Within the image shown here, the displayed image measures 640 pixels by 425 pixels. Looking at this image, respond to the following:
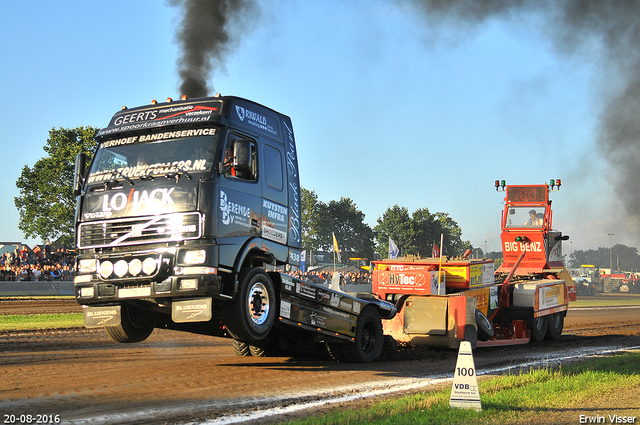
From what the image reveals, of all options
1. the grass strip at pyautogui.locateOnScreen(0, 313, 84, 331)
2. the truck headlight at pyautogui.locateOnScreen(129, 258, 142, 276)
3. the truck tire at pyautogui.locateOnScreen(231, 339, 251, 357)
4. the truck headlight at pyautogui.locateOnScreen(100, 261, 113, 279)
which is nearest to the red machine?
the truck tire at pyautogui.locateOnScreen(231, 339, 251, 357)

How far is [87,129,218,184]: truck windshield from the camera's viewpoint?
8.55 meters

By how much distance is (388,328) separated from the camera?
44.9ft

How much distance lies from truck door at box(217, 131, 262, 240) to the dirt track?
2.20 m

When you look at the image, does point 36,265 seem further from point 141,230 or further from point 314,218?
point 314,218

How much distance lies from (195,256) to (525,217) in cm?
1255

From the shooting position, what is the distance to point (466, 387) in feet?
23.2

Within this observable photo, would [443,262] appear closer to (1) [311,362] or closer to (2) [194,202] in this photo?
(1) [311,362]

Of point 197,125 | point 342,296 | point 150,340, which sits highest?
point 197,125

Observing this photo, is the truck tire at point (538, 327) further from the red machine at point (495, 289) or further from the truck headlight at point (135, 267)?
the truck headlight at point (135, 267)

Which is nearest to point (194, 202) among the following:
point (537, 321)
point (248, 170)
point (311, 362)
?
point (248, 170)

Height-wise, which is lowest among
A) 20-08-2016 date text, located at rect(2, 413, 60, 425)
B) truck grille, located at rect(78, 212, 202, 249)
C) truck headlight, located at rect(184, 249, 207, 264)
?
20-08-2016 date text, located at rect(2, 413, 60, 425)

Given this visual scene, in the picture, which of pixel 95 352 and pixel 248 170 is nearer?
pixel 248 170

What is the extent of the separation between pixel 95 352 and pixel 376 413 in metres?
7.29

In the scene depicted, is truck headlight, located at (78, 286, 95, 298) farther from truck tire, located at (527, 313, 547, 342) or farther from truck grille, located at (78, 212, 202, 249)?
truck tire, located at (527, 313, 547, 342)
